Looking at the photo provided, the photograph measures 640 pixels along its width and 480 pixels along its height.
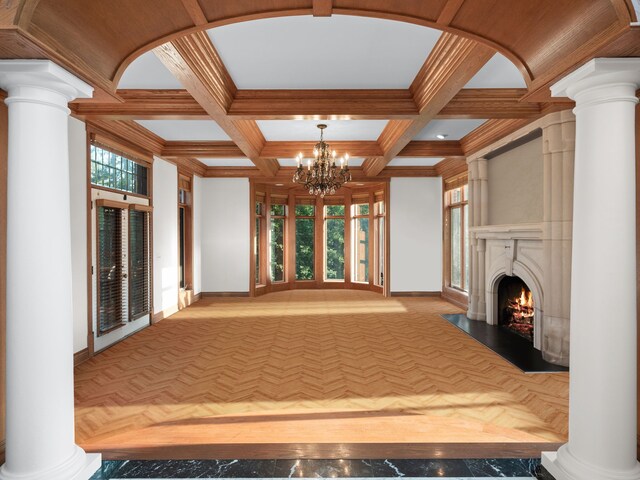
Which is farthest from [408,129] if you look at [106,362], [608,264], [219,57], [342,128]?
[106,362]

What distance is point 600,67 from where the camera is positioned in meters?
1.80

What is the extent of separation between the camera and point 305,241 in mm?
10641

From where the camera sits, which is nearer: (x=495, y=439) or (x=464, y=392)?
(x=495, y=439)

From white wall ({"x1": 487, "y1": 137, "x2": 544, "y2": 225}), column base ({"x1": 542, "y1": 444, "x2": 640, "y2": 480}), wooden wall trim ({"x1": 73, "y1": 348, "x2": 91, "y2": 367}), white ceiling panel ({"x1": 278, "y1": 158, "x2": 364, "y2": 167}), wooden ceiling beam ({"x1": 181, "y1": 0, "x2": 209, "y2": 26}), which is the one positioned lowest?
wooden wall trim ({"x1": 73, "y1": 348, "x2": 91, "y2": 367})

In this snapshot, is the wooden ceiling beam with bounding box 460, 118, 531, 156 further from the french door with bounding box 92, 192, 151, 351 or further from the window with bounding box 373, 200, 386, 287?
the french door with bounding box 92, 192, 151, 351

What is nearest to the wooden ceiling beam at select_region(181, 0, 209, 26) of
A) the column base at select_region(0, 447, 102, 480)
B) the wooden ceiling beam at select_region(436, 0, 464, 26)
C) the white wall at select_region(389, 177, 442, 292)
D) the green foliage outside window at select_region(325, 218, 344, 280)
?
the wooden ceiling beam at select_region(436, 0, 464, 26)

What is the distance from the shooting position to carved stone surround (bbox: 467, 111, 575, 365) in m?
4.27

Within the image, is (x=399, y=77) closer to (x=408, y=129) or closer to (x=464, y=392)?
(x=408, y=129)

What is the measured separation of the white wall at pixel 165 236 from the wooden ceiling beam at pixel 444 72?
166 inches

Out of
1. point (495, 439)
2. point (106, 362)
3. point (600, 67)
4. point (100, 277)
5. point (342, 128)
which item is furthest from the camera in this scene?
point (342, 128)

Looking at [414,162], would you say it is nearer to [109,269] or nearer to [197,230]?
[197,230]

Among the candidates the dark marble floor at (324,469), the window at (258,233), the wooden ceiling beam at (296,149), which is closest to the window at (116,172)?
the wooden ceiling beam at (296,149)

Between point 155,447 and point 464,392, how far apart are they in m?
2.60

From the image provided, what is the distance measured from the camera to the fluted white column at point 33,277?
1.84m
